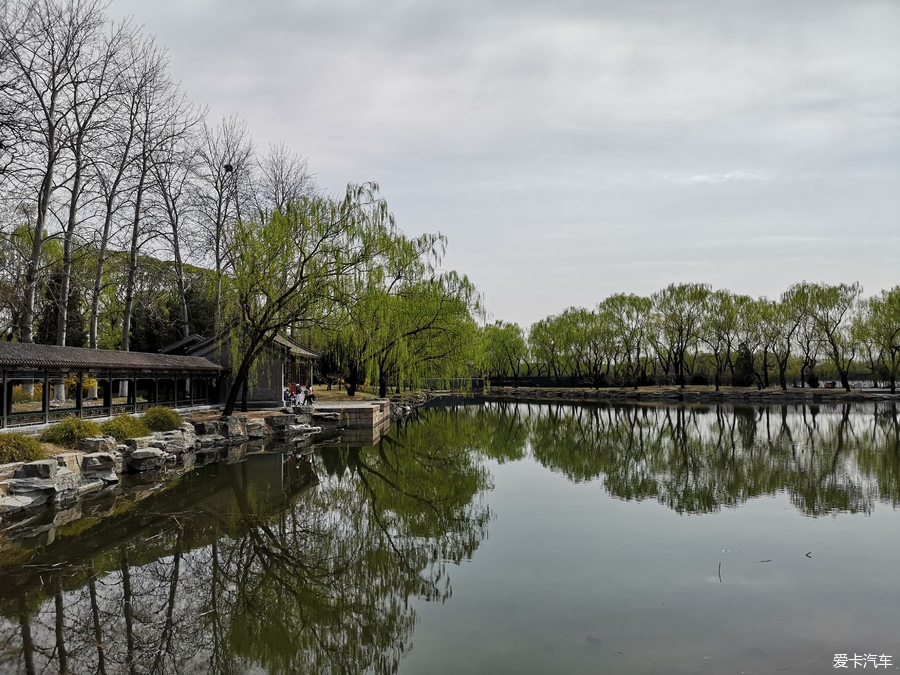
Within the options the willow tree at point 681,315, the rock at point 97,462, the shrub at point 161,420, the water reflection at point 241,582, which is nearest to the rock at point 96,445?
the rock at point 97,462

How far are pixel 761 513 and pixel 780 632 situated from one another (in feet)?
14.3

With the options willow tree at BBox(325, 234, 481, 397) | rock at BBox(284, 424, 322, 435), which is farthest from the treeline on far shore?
rock at BBox(284, 424, 322, 435)

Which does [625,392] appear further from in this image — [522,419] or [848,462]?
[848,462]

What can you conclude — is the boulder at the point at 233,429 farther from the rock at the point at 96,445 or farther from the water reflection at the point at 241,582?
the water reflection at the point at 241,582

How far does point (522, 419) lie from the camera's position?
28.1 m

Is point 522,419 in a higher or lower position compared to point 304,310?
lower

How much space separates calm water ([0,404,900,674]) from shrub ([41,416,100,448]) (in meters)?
2.02

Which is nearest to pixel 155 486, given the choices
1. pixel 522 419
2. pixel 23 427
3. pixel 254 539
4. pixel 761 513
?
pixel 23 427

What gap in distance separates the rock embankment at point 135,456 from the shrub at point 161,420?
27cm

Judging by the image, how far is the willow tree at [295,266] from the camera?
17.8 m

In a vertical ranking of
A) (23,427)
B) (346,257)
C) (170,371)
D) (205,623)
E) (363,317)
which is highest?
(346,257)

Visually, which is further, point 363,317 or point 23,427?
point 363,317

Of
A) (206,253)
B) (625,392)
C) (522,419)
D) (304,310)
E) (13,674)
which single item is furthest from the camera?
(625,392)

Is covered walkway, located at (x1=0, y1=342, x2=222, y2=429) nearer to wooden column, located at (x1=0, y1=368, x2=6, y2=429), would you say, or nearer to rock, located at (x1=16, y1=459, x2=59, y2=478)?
wooden column, located at (x1=0, y1=368, x2=6, y2=429)
